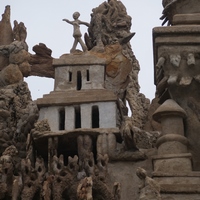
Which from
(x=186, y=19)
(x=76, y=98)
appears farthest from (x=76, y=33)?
(x=186, y=19)

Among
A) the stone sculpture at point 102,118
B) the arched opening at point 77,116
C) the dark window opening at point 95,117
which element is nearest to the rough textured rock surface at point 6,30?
the stone sculpture at point 102,118

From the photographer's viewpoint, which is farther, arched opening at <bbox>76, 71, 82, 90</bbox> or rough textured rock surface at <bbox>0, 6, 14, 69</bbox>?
rough textured rock surface at <bbox>0, 6, 14, 69</bbox>

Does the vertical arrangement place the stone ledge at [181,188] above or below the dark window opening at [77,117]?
below

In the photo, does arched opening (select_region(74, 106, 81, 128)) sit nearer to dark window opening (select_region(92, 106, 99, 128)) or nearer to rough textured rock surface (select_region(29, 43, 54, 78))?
dark window opening (select_region(92, 106, 99, 128))

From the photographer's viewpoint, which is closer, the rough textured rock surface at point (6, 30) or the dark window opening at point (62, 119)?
the dark window opening at point (62, 119)

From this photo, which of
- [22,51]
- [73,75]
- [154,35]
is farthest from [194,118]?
[22,51]

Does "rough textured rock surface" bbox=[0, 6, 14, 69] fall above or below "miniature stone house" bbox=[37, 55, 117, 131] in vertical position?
above

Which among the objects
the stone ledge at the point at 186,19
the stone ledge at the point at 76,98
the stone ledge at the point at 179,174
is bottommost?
the stone ledge at the point at 179,174

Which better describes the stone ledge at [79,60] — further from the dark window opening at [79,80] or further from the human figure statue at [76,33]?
the human figure statue at [76,33]

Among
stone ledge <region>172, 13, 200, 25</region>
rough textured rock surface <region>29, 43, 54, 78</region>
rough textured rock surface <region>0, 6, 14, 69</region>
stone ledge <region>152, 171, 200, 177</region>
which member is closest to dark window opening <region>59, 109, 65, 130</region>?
rough textured rock surface <region>29, 43, 54, 78</region>

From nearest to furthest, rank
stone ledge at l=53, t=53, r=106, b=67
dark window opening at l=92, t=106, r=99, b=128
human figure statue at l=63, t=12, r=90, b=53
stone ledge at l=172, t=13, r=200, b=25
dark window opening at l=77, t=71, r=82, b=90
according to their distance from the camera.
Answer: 1. stone ledge at l=172, t=13, r=200, b=25
2. dark window opening at l=92, t=106, r=99, b=128
3. dark window opening at l=77, t=71, r=82, b=90
4. stone ledge at l=53, t=53, r=106, b=67
5. human figure statue at l=63, t=12, r=90, b=53

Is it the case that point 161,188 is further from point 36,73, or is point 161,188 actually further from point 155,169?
point 36,73

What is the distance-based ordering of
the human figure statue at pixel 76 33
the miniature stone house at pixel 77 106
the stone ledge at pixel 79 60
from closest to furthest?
the miniature stone house at pixel 77 106 → the stone ledge at pixel 79 60 → the human figure statue at pixel 76 33

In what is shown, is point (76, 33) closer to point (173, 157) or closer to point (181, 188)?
point (173, 157)
